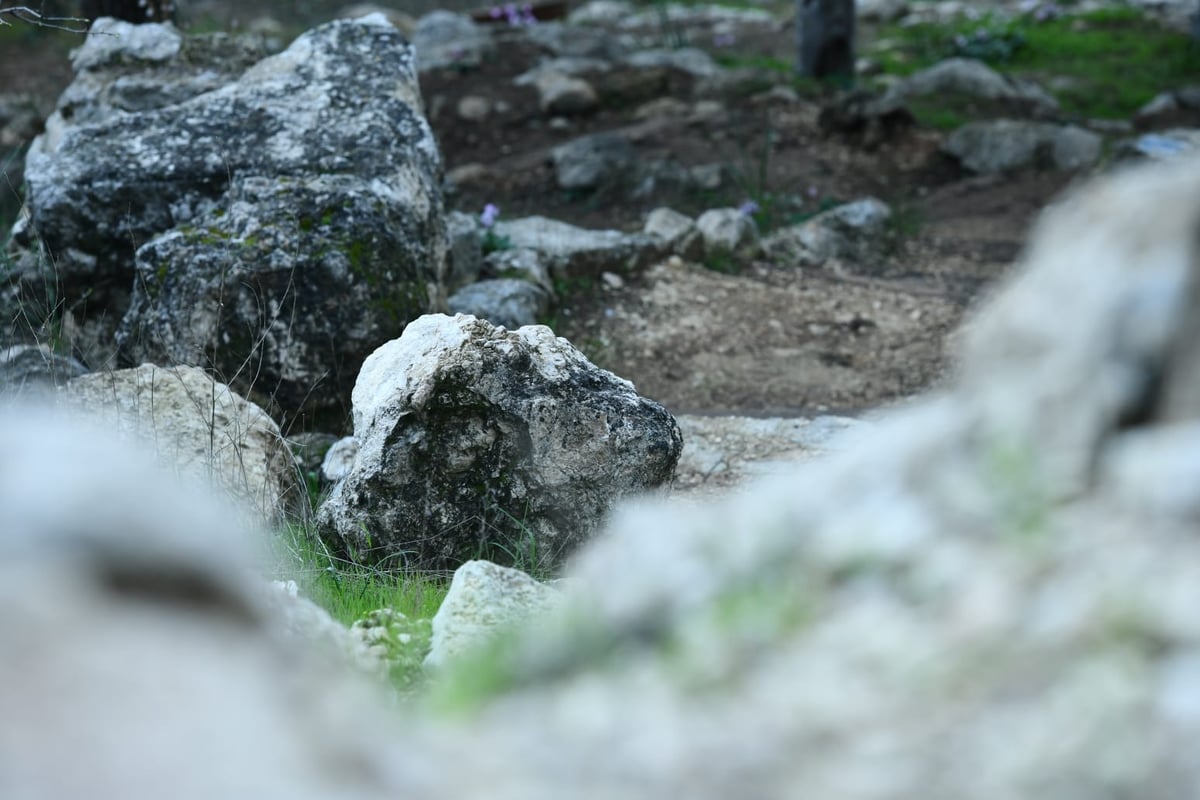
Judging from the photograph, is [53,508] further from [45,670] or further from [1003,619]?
[1003,619]

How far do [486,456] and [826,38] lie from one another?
8.83 m

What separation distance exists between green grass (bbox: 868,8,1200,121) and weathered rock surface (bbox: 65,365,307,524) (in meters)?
7.58

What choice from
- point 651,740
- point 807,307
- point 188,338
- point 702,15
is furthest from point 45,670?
point 702,15

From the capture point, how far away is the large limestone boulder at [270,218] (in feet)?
14.3

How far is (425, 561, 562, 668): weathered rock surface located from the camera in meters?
2.14

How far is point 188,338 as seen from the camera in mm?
4324

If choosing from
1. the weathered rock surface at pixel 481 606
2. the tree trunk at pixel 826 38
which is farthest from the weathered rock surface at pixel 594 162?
the weathered rock surface at pixel 481 606

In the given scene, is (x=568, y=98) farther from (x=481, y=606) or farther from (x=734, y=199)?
(x=481, y=606)

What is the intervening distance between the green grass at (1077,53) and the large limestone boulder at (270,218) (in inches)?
238

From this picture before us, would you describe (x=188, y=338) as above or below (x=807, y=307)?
above

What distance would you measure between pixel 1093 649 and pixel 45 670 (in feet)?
2.73

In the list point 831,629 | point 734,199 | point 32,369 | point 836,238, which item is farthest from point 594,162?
point 831,629

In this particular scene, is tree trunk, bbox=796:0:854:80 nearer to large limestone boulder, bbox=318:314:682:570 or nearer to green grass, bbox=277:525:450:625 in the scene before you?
large limestone boulder, bbox=318:314:682:570

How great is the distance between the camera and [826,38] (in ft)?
36.2
